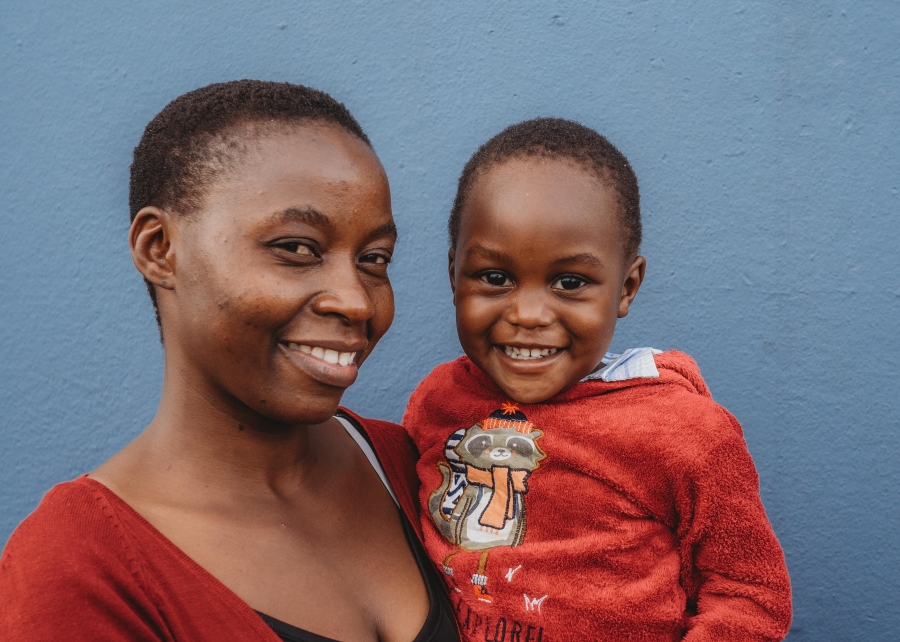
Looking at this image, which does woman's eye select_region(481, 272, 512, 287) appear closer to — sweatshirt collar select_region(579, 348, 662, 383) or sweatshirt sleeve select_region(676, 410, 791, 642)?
sweatshirt collar select_region(579, 348, 662, 383)

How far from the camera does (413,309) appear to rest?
94.3 inches

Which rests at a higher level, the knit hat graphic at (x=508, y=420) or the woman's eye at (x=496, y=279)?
the woman's eye at (x=496, y=279)

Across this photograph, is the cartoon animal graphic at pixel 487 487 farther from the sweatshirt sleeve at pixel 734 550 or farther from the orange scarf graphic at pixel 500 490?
the sweatshirt sleeve at pixel 734 550

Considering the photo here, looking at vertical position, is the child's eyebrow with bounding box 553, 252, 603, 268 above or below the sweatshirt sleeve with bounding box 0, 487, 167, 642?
above

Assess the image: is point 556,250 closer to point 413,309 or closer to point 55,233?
point 413,309

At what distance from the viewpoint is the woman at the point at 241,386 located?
113 centimetres

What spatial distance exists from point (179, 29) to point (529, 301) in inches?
61.3

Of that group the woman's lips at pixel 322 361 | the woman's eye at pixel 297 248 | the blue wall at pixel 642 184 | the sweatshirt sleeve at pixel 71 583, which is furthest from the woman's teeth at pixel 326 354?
the blue wall at pixel 642 184

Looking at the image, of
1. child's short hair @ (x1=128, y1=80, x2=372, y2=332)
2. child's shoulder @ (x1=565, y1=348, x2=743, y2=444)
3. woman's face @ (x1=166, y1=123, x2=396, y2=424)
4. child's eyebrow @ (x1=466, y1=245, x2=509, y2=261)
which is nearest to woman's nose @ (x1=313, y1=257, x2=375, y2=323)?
woman's face @ (x1=166, y1=123, x2=396, y2=424)

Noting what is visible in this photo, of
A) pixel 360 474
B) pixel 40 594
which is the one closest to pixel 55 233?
pixel 360 474

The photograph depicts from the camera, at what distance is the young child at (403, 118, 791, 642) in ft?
4.87

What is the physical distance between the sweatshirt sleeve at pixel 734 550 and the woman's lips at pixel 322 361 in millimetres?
722

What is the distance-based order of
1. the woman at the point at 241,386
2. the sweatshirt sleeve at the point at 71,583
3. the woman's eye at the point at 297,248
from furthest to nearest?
the woman's eye at the point at 297,248
the woman at the point at 241,386
the sweatshirt sleeve at the point at 71,583

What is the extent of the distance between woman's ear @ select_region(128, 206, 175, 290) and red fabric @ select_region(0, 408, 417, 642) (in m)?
0.36
